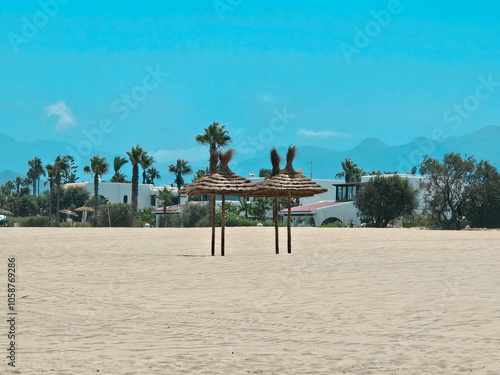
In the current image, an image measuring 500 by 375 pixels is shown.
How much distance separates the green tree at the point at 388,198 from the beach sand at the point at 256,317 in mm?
41346

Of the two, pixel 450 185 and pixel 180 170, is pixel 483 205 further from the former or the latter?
pixel 180 170

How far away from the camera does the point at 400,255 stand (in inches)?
842

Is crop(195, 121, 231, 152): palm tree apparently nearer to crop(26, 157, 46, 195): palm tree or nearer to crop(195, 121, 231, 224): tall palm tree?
crop(195, 121, 231, 224): tall palm tree

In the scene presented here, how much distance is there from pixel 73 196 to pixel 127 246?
73.9 metres

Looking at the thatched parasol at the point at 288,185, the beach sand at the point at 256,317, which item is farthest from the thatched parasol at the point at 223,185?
Result: the beach sand at the point at 256,317

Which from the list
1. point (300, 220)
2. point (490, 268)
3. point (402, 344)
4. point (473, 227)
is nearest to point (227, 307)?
point (402, 344)

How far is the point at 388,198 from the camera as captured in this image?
5997 cm

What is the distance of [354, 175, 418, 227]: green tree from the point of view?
59.7 metres

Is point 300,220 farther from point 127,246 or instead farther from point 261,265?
point 261,265

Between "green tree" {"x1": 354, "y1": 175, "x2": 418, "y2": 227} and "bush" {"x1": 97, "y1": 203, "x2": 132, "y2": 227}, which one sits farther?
"bush" {"x1": 97, "y1": 203, "x2": 132, "y2": 227}

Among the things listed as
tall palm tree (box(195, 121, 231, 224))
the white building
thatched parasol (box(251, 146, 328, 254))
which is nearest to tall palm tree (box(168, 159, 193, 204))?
the white building

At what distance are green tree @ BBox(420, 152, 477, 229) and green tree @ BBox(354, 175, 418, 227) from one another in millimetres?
2550

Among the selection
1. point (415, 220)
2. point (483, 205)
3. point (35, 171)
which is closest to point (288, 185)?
point (483, 205)

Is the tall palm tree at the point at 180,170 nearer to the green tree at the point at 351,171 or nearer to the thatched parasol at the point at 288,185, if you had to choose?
the green tree at the point at 351,171
